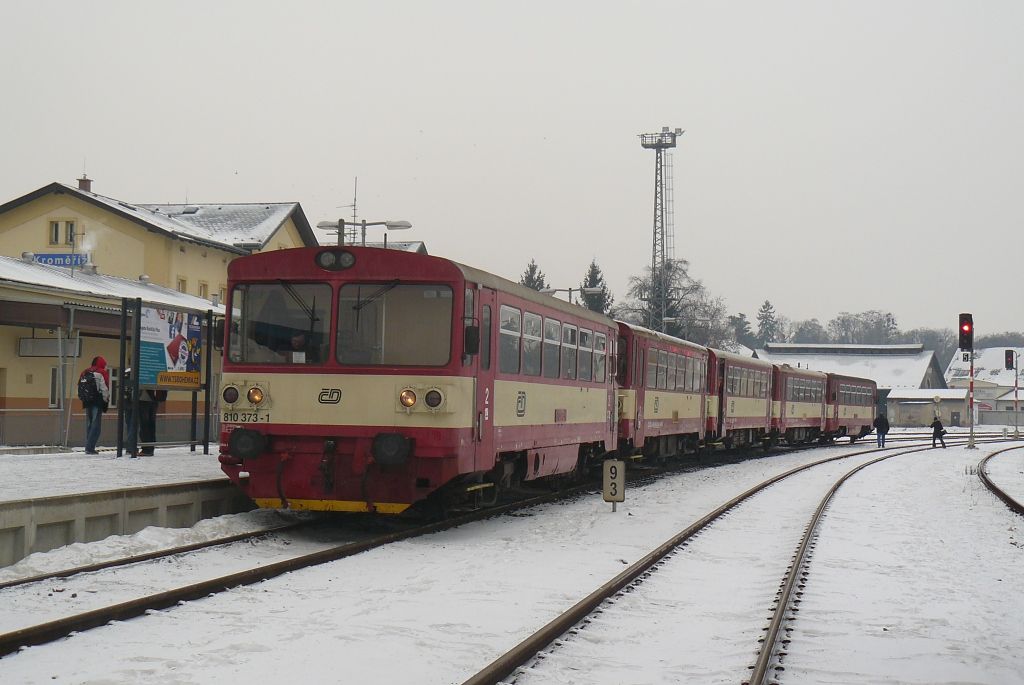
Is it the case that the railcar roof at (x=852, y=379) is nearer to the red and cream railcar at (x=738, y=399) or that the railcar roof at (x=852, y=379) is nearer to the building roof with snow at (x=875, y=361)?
the red and cream railcar at (x=738, y=399)

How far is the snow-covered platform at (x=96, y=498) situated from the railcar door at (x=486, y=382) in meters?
2.95

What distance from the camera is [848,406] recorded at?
50656 millimetres

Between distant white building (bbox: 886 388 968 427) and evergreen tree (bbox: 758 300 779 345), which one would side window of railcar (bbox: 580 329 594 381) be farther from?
evergreen tree (bbox: 758 300 779 345)

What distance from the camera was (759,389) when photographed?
35375 millimetres

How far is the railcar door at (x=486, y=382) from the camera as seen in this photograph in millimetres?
12648

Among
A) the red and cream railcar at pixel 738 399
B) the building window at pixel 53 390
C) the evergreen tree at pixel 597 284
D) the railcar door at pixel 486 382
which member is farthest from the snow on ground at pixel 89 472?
the evergreen tree at pixel 597 284

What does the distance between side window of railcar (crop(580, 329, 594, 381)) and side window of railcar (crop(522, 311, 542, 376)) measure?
229cm

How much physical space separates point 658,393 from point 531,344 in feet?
32.1

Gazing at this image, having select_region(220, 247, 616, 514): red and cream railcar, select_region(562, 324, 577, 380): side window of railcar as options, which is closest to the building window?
select_region(562, 324, 577, 380): side window of railcar

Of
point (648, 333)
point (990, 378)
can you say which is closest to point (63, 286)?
point (648, 333)

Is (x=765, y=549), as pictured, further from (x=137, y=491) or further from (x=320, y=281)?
(x=137, y=491)

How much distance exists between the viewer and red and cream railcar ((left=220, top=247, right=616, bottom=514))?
39.6ft

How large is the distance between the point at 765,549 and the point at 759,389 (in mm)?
23312

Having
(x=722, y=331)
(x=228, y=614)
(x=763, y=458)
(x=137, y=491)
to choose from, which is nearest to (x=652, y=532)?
(x=137, y=491)
